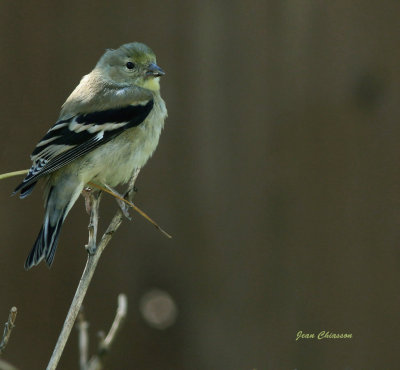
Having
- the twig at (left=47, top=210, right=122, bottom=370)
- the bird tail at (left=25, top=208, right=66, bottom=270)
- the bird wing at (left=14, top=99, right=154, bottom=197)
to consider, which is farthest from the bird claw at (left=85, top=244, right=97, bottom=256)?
the bird wing at (left=14, top=99, right=154, bottom=197)

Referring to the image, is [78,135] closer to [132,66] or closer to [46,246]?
[46,246]

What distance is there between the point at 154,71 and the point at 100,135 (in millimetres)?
602

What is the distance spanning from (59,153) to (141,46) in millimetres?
935

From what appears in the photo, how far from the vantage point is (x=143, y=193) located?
3.85 meters

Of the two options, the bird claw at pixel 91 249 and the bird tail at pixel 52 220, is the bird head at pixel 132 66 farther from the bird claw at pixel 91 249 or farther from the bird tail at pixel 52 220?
the bird claw at pixel 91 249

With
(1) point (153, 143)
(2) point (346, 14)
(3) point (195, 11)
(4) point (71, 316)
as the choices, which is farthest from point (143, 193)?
(4) point (71, 316)

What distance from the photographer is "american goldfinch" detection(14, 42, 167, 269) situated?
296 cm

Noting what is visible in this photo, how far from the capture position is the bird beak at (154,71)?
11.6 feet

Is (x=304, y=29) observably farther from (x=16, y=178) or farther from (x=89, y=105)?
(x=16, y=178)

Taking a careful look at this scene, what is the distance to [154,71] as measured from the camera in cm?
358
